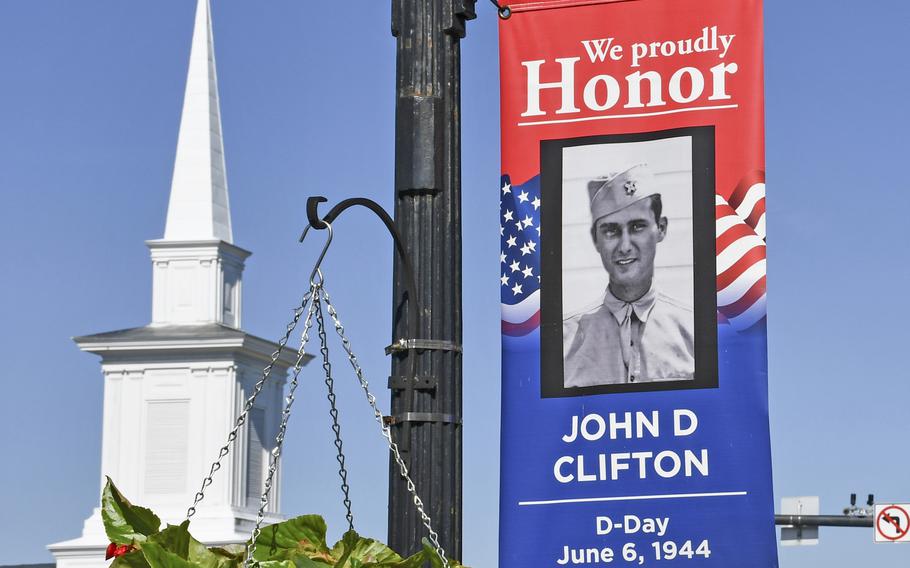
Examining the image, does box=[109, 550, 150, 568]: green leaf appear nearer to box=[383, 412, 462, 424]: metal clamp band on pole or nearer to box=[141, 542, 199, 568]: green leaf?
box=[141, 542, 199, 568]: green leaf

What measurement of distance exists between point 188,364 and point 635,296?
225 ft

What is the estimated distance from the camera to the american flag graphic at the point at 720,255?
245 inches

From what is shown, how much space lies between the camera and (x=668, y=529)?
257 inches

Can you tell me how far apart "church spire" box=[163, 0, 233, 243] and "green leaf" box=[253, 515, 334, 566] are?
66630mm

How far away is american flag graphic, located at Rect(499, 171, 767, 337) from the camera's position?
20.5 ft

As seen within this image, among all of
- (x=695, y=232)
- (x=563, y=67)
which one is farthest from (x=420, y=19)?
(x=695, y=232)

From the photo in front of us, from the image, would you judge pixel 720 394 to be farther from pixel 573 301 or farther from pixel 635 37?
pixel 635 37

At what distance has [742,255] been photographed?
625 centimetres

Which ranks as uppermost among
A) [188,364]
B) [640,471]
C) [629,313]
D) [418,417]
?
[188,364]

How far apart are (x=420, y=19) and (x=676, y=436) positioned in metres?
1.67

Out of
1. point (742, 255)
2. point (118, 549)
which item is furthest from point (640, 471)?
point (118, 549)

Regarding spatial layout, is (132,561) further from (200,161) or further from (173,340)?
(173,340)

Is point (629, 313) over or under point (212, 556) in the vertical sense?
over

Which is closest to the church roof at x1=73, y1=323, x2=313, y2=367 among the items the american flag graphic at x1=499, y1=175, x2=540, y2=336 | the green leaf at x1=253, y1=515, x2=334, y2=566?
the american flag graphic at x1=499, y1=175, x2=540, y2=336
